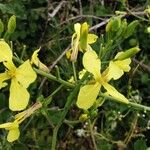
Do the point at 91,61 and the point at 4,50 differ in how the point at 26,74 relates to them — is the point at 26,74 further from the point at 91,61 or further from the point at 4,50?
the point at 91,61

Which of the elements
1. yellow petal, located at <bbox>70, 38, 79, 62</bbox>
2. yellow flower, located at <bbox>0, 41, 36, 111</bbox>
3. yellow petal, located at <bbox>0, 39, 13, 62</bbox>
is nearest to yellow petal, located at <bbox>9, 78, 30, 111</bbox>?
yellow flower, located at <bbox>0, 41, 36, 111</bbox>

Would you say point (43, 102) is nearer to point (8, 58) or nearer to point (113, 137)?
point (8, 58)

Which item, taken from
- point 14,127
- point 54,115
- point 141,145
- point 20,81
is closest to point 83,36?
point 20,81

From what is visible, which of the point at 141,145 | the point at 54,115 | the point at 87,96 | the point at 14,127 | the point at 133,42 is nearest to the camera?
the point at 87,96

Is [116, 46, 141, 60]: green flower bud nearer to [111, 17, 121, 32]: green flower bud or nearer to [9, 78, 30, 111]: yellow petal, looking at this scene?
[111, 17, 121, 32]: green flower bud

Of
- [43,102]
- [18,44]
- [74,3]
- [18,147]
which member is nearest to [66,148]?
[18,147]
